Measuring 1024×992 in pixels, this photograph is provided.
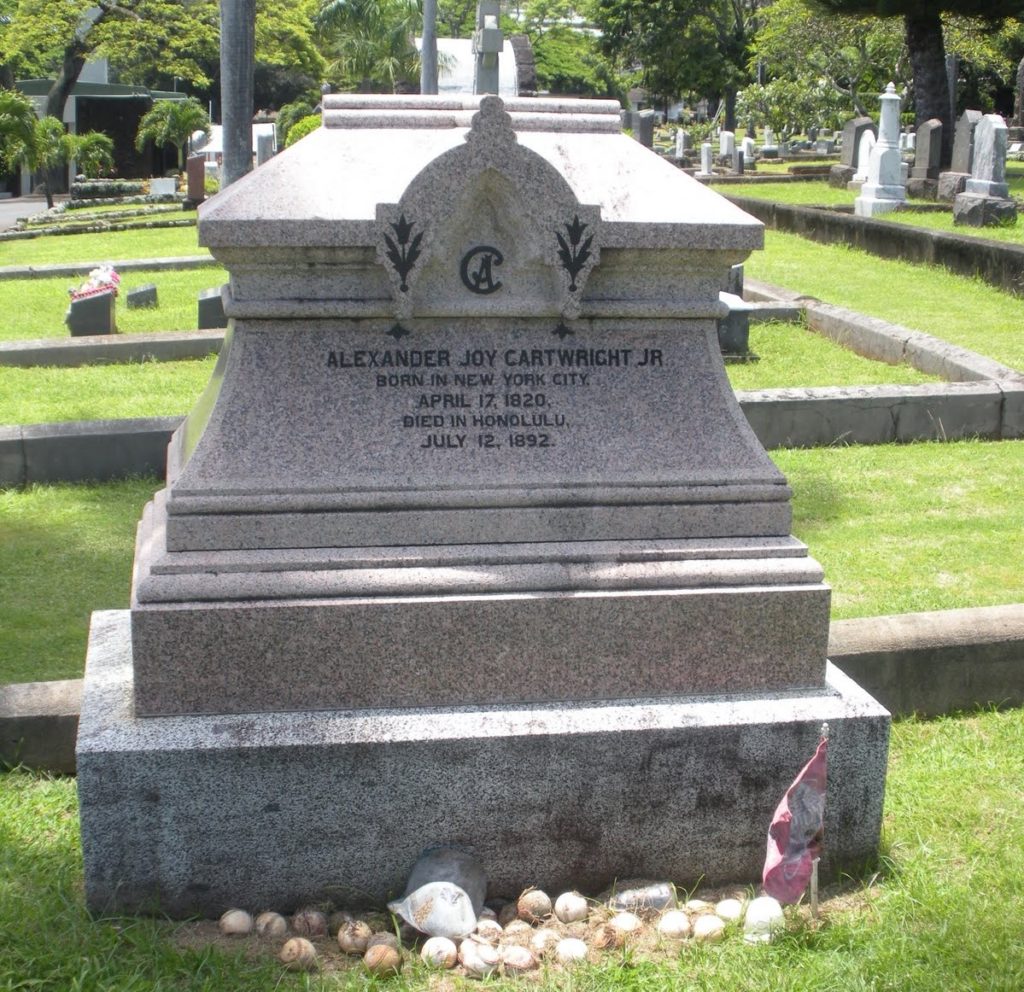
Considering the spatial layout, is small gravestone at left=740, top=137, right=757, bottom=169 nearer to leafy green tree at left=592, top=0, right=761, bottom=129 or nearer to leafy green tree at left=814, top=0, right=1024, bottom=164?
leafy green tree at left=592, top=0, right=761, bottom=129

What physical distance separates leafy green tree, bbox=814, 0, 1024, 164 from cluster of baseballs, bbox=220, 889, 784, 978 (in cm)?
2341

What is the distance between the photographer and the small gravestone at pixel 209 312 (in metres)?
10.9

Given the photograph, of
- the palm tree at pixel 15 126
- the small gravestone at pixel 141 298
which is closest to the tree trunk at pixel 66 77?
the palm tree at pixel 15 126

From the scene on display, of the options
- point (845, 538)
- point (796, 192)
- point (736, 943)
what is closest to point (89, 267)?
point (845, 538)

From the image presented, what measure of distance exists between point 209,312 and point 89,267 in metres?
4.93

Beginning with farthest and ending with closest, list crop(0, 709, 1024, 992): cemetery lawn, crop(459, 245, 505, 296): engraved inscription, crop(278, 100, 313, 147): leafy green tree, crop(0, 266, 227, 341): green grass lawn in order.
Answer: crop(278, 100, 313, 147): leafy green tree < crop(0, 266, 227, 341): green grass lawn < crop(459, 245, 505, 296): engraved inscription < crop(0, 709, 1024, 992): cemetery lawn

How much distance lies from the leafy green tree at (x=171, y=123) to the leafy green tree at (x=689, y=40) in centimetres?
2073

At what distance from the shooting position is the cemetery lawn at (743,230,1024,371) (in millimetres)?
10414

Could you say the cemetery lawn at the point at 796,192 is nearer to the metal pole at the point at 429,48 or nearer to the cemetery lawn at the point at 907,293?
the metal pole at the point at 429,48

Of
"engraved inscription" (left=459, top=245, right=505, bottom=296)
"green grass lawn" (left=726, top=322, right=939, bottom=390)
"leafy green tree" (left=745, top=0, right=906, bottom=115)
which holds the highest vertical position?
"leafy green tree" (left=745, top=0, right=906, bottom=115)

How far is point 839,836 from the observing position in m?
3.20

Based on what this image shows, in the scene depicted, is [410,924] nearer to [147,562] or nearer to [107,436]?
[147,562]

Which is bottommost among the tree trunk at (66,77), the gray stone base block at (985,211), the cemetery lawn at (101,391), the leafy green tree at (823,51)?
the cemetery lawn at (101,391)

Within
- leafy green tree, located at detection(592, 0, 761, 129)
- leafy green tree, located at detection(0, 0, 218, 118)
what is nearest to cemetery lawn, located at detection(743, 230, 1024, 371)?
leafy green tree, located at detection(0, 0, 218, 118)
